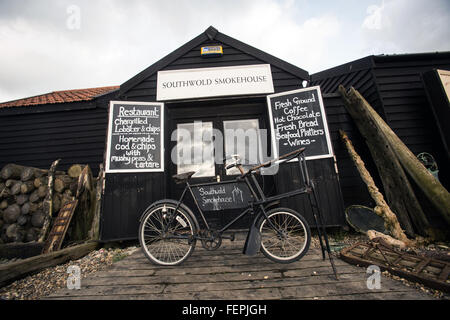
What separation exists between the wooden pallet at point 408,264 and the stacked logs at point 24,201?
5502 millimetres

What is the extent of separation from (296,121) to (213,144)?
2.00 meters

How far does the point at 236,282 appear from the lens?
6.27ft

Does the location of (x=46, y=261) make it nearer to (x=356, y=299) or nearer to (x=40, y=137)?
(x=356, y=299)

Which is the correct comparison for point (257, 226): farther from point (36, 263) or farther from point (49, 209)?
point (49, 209)

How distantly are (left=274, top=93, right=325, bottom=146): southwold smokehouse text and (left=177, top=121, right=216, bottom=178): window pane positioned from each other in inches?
66.4

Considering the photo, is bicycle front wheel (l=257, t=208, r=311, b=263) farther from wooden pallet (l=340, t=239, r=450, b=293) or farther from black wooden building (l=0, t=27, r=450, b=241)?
black wooden building (l=0, t=27, r=450, b=241)

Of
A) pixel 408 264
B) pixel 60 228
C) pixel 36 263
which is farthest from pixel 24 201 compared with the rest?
pixel 408 264

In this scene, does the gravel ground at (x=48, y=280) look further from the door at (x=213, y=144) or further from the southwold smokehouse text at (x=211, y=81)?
the southwold smokehouse text at (x=211, y=81)

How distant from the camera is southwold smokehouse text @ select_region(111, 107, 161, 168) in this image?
12.7 feet

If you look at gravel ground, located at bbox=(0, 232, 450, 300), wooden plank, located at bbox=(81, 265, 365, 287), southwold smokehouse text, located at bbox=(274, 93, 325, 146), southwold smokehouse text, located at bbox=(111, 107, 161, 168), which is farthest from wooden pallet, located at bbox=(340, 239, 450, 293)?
southwold smokehouse text, located at bbox=(111, 107, 161, 168)

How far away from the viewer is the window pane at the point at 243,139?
4.46 m
